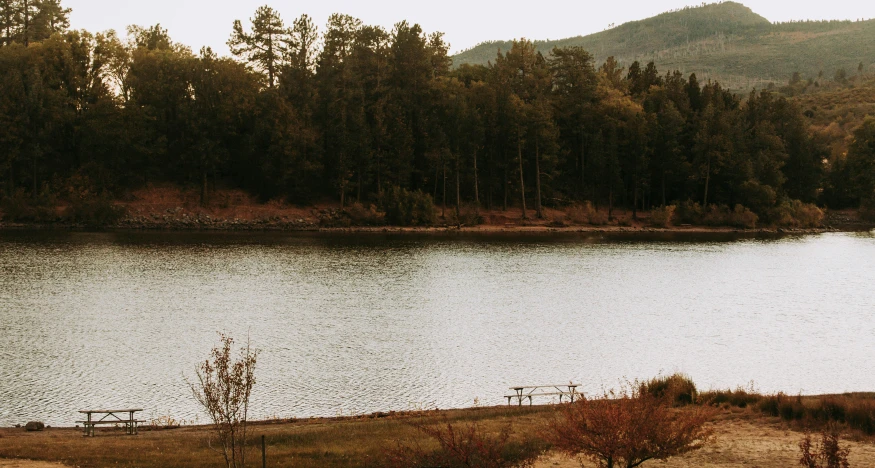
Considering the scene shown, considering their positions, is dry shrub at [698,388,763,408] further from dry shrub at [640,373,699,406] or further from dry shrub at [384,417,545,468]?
dry shrub at [384,417,545,468]

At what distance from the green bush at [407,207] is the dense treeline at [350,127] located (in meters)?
1.97

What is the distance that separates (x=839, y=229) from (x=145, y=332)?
91.2 meters

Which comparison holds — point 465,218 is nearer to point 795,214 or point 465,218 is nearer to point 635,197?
point 635,197

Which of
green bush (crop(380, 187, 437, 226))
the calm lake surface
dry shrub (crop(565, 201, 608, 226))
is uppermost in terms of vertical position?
green bush (crop(380, 187, 437, 226))

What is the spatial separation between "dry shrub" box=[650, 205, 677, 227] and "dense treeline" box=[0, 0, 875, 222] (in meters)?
3.15

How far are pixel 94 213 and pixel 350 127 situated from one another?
2919 centimetres

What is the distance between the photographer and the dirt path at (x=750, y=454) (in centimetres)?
1661

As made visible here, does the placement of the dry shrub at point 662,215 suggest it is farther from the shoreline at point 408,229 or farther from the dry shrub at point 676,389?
the dry shrub at point 676,389

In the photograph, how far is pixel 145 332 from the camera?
109 ft

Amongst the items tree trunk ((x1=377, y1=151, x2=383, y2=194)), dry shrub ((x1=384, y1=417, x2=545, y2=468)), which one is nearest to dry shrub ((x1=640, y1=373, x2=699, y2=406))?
dry shrub ((x1=384, y1=417, x2=545, y2=468))

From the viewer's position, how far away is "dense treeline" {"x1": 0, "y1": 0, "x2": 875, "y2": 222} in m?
83.5

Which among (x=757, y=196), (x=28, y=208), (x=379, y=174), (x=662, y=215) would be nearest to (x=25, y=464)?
(x=379, y=174)

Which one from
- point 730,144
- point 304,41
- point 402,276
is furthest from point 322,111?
point 730,144

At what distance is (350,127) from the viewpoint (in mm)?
83438
